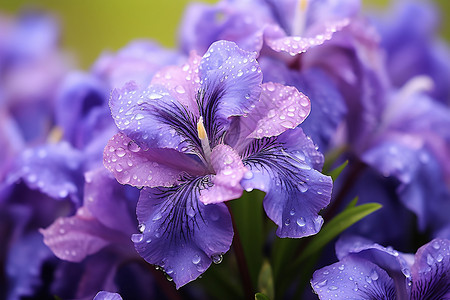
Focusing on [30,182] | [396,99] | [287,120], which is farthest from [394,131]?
[30,182]

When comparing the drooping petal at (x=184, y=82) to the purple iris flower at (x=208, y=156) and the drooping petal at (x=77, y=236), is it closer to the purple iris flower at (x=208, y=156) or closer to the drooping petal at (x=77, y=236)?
the purple iris flower at (x=208, y=156)

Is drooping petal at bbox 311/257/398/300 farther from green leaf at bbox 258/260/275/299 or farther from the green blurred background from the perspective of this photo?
the green blurred background

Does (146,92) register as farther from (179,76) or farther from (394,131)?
(394,131)

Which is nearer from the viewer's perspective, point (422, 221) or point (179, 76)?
point (179, 76)

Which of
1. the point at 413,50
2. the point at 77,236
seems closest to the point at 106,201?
the point at 77,236

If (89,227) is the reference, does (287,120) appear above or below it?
above

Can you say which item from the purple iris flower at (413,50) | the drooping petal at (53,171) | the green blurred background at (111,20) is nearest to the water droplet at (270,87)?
the drooping petal at (53,171)
